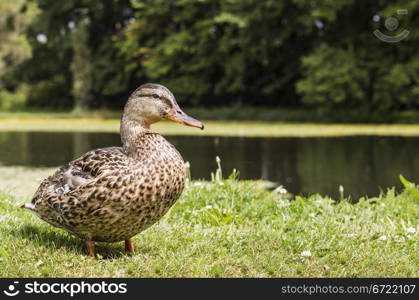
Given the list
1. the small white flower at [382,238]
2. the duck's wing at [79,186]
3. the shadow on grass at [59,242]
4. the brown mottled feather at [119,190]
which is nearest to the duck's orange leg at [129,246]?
the shadow on grass at [59,242]

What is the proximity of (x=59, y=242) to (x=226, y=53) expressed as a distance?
23353mm

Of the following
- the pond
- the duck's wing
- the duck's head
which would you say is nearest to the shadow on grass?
the duck's wing

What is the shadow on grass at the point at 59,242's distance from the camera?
3.89 m

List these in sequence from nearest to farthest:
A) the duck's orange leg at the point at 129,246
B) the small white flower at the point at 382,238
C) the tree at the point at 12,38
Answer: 1. the duck's orange leg at the point at 129,246
2. the small white flower at the point at 382,238
3. the tree at the point at 12,38

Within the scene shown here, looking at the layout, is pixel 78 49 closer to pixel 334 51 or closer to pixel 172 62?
pixel 172 62

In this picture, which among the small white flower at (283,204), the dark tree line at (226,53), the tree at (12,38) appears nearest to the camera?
the small white flower at (283,204)

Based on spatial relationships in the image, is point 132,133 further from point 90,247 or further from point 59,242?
point 59,242

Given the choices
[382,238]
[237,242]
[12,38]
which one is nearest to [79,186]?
[237,242]

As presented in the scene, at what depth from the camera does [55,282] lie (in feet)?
10.6

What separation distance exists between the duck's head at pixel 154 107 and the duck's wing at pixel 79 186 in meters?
0.24

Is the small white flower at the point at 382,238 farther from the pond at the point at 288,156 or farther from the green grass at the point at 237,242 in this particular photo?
the pond at the point at 288,156

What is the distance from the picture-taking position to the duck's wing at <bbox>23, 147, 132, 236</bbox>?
3520 mm

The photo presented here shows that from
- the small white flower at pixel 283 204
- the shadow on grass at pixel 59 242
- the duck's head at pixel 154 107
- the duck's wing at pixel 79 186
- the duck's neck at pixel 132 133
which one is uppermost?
the duck's head at pixel 154 107

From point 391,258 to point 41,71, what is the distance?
35708mm
